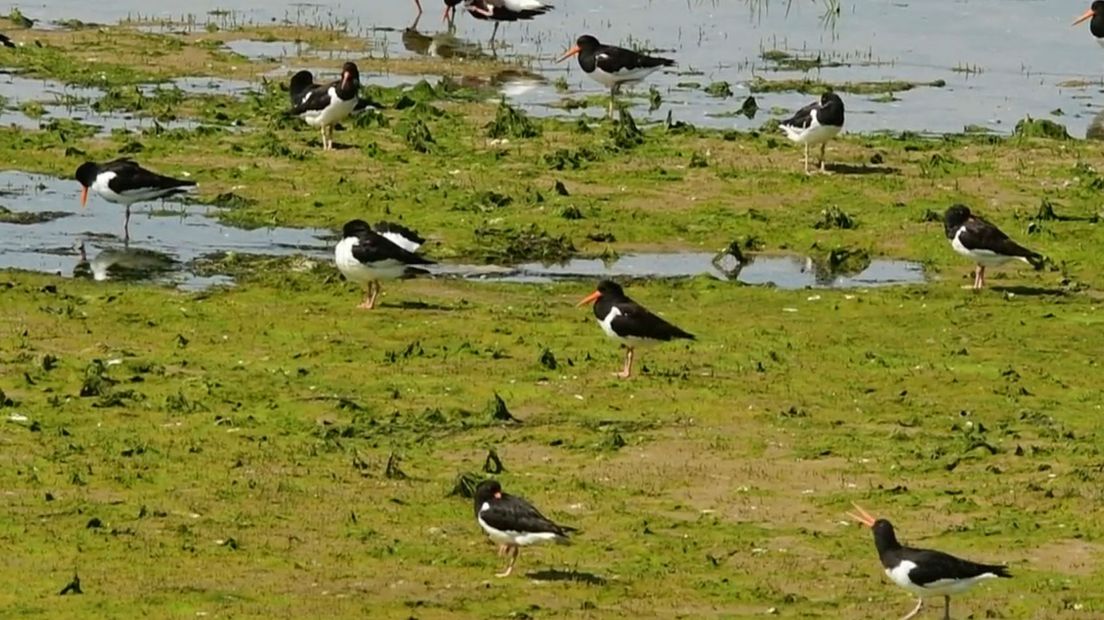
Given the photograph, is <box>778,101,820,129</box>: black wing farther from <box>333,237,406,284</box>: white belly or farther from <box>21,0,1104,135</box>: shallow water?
<box>333,237,406,284</box>: white belly

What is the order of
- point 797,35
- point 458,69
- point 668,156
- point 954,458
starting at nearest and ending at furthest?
point 954,458, point 668,156, point 458,69, point 797,35

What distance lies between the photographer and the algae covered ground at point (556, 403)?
17078 mm

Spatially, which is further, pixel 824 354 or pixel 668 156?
pixel 668 156

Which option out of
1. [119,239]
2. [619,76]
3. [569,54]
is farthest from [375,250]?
[569,54]

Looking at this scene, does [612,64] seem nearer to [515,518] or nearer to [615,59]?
[615,59]

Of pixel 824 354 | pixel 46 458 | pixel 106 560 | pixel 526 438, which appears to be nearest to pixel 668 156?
pixel 824 354

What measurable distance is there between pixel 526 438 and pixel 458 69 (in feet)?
74.8

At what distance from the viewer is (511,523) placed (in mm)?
16750

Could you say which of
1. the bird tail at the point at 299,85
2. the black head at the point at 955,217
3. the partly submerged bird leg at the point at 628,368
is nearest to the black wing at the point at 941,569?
the partly submerged bird leg at the point at 628,368

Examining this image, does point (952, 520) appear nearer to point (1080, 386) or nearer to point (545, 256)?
point (1080, 386)

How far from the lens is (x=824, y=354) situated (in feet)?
78.1

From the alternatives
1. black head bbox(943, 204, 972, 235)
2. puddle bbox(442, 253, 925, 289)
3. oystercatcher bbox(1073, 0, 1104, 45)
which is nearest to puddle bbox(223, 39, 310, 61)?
oystercatcher bbox(1073, 0, 1104, 45)

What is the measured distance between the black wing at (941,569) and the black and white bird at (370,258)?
1049 centimetres

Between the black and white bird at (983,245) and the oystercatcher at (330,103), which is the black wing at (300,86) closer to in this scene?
the oystercatcher at (330,103)
